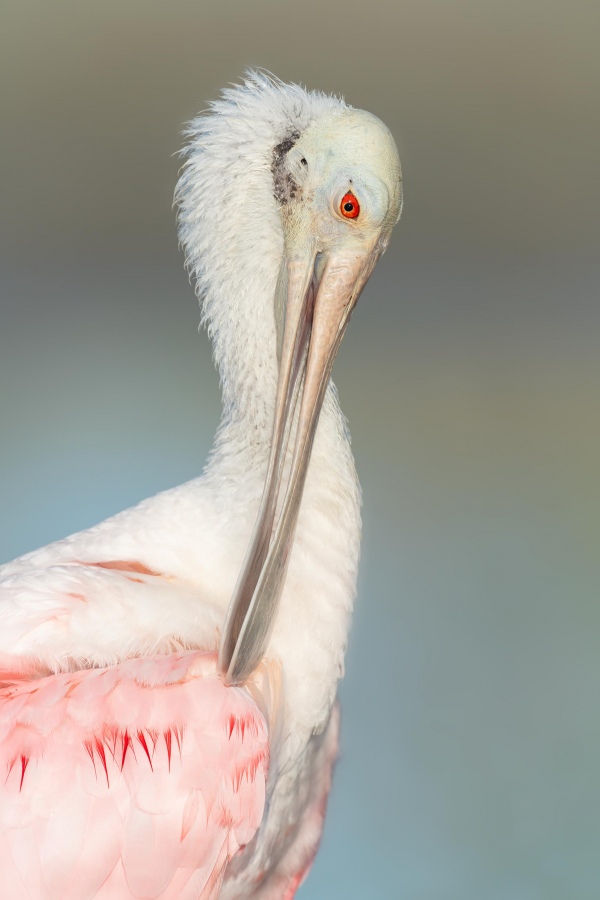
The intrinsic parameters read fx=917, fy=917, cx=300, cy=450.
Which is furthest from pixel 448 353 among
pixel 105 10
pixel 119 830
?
pixel 119 830

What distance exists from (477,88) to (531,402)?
1.16 metres

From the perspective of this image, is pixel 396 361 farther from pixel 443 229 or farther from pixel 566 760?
pixel 566 760

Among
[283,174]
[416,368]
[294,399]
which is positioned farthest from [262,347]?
[416,368]

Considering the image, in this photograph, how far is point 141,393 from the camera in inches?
126

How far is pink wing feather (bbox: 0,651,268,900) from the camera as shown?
95cm

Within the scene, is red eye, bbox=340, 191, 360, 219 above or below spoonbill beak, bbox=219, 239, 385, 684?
above

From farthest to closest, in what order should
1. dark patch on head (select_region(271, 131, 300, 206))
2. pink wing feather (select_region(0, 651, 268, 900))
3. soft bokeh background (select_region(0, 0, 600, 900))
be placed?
soft bokeh background (select_region(0, 0, 600, 900)) < dark patch on head (select_region(271, 131, 300, 206)) < pink wing feather (select_region(0, 651, 268, 900))

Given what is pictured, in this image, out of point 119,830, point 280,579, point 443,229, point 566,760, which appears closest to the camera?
point 119,830

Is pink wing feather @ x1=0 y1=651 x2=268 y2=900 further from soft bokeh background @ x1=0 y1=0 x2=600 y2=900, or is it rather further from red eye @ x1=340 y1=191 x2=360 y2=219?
soft bokeh background @ x1=0 y1=0 x2=600 y2=900

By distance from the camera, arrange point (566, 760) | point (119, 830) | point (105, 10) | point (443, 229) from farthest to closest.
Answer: point (443, 229) < point (105, 10) < point (566, 760) < point (119, 830)

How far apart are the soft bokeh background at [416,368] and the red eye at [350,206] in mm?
1869

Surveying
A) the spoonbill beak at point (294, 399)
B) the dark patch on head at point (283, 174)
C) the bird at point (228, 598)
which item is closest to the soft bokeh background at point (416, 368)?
the bird at point (228, 598)

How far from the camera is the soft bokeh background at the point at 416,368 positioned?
8.61 ft

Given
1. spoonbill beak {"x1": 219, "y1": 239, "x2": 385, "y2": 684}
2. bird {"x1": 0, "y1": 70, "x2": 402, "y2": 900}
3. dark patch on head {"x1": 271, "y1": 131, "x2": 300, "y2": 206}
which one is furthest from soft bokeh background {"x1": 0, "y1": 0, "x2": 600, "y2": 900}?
dark patch on head {"x1": 271, "y1": 131, "x2": 300, "y2": 206}
